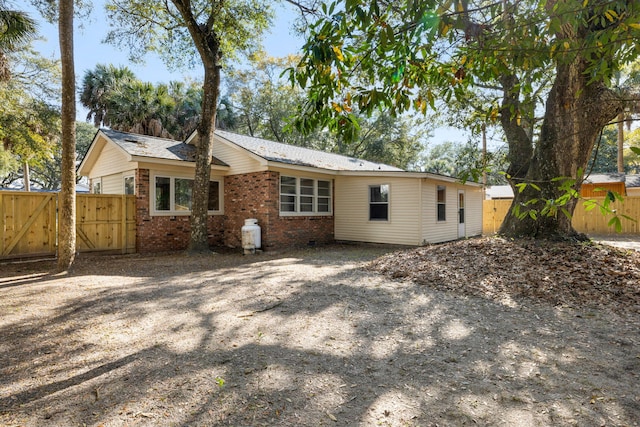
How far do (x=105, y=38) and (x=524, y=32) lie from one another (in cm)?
1304

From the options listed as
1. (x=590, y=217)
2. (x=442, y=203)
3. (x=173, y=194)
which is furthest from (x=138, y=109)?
(x=590, y=217)

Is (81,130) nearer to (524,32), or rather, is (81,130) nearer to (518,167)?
(518,167)

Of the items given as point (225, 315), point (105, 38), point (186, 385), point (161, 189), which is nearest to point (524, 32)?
point (186, 385)

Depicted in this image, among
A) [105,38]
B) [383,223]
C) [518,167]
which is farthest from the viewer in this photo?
[383,223]

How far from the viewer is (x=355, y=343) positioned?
11.8 feet

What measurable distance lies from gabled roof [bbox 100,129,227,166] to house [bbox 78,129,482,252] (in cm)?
4

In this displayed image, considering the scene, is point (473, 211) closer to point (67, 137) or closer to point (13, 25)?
point (67, 137)

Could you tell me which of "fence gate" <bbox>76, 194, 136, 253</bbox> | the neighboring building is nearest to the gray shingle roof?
"fence gate" <bbox>76, 194, 136, 253</bbox>

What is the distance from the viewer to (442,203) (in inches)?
535

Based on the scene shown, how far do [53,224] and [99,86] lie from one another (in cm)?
1243

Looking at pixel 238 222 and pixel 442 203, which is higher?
pixel 442 203

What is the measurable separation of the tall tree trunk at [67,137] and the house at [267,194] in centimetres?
254

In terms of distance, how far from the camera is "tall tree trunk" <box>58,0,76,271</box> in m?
7.12

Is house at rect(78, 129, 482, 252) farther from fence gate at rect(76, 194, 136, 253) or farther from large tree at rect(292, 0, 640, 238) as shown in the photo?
large tree at rect(292, 0, 640, 238)
